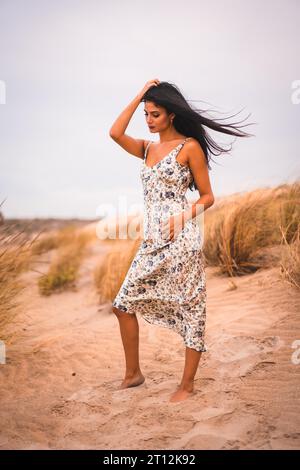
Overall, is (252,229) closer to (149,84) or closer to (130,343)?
(130,343)

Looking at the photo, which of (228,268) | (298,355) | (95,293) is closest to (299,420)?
(298,355)

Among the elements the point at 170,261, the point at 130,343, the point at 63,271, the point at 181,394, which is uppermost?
the point at 170,261

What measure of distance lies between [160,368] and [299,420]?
1.51 m

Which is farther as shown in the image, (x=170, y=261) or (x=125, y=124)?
(x=125, y=124)

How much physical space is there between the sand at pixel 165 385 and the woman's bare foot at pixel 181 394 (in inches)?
2.0

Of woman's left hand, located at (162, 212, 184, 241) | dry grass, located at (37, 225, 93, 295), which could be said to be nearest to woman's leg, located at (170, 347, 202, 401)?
woman's left hand, located at (162, 212, 184, 241)

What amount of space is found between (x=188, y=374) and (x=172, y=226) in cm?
104

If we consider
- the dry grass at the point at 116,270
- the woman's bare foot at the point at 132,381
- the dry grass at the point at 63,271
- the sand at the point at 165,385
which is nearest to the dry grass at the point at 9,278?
the sand at the point at 165,385

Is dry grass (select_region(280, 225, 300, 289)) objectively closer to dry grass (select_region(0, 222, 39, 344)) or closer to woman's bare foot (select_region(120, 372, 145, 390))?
woman's bare foot (select_region(120, 372, 145, 390))

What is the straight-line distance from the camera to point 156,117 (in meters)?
3.29

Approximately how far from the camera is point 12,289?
4469 mm

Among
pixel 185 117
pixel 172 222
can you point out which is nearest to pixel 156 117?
pixel 185 117

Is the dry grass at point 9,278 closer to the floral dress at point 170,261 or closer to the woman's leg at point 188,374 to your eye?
the floral dress at point 170,261

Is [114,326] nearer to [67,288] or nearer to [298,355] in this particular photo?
[298,355]
